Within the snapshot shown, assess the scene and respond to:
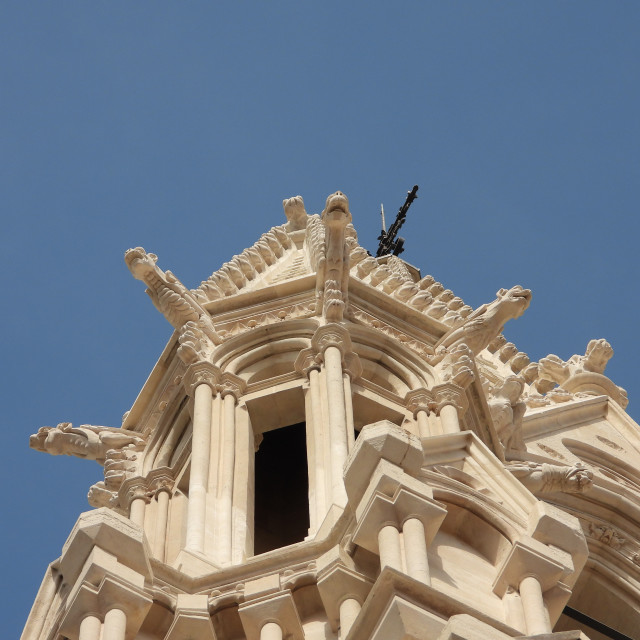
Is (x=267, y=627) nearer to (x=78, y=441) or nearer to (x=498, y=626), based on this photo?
(x=498, y=626)

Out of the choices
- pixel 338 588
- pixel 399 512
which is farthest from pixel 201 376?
pixel 399 512

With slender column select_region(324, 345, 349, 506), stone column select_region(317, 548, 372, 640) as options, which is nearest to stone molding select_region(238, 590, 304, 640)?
stone column select_region(317, 548, 372, 640)

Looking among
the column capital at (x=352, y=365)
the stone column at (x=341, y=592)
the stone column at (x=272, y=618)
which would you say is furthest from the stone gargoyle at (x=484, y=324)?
the stone column at (x=341, y=592)

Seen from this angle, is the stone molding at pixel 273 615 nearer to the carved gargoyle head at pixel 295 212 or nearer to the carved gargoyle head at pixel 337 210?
the carved gargoyle head at pixel 337 210

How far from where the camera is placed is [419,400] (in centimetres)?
2620

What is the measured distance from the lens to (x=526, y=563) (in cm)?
1812

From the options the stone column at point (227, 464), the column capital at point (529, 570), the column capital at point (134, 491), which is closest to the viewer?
the column capital at point (529, 570)

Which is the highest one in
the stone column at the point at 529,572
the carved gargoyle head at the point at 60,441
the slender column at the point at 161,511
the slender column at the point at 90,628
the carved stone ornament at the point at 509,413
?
the carved stone ornament at the point at 509,413

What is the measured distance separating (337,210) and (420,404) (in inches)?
94.8

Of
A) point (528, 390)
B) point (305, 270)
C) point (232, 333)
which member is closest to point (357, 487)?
point (232, 333)

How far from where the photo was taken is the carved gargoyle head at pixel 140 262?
28.1 metres

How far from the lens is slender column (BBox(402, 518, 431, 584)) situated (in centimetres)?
1709

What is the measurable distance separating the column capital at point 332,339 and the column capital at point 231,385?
927 millimetres

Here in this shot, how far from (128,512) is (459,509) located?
6.99 meters
